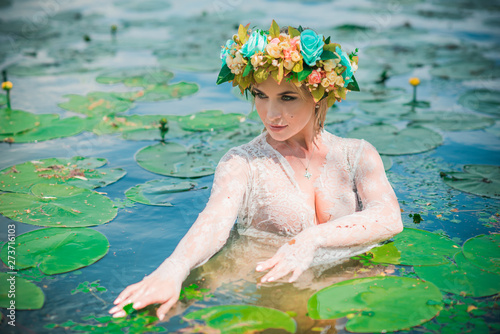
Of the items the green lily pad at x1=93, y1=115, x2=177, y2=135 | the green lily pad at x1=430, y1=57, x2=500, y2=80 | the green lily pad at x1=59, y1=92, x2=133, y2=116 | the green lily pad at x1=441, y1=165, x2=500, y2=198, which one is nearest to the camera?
the green lily pad at x1=441, y1=165, x2=500, y2=198

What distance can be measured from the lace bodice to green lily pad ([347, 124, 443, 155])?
69.8 inches

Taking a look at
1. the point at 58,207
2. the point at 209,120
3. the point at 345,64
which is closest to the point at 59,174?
the point at 58,207

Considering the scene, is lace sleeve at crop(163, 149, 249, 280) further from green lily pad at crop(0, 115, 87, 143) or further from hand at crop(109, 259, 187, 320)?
green lily pad at crop(0, 115, 87, 143)

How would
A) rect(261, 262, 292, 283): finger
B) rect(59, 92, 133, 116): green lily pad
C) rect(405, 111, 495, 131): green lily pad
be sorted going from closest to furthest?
1. rect(261, 262, 292, 283): finger
2. rect(405, 111, 495, 131): green lily pad
3. rect(59, 92, 133, 116): green lily pad

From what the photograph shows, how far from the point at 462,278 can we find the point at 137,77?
17.5ft

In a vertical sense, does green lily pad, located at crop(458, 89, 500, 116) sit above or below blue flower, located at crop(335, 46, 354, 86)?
below

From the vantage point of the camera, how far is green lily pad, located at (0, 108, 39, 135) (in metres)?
5.42

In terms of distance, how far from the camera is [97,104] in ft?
20.5

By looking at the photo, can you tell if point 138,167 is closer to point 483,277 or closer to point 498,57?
point 483,277

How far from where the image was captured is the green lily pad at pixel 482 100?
6.24 meters

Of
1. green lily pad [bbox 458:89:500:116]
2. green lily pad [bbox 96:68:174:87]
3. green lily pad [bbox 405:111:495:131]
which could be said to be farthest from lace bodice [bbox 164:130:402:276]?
green lily pad [bbox 96:68:174:87]

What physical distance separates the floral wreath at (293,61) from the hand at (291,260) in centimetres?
87

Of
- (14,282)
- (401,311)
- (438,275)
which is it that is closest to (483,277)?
(438,275)

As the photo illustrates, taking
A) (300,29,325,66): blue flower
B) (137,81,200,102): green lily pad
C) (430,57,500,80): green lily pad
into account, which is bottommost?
(137,81,200,102): green lily pad
